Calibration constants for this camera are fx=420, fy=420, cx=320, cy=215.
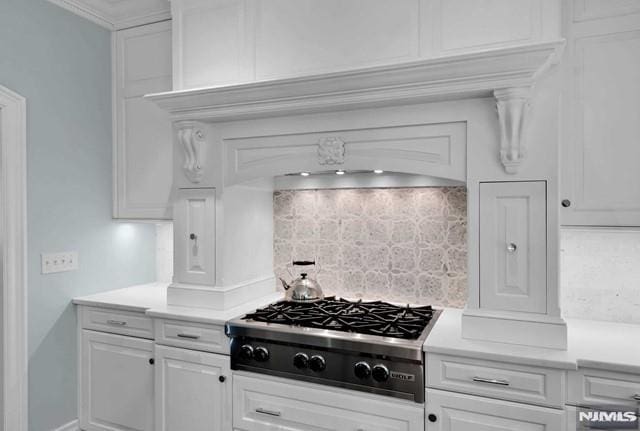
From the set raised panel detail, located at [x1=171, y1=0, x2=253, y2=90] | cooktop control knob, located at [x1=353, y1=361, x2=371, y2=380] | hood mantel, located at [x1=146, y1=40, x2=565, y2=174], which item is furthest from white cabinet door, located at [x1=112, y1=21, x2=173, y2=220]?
cooktop control knob, located at [x1=353, y1=361, x2=371, y2=380]

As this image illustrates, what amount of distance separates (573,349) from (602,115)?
3.32ft

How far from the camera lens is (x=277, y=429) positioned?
2.02 meters

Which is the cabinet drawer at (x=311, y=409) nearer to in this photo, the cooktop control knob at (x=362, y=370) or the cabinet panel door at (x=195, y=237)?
the cooktop control knob at (x=362, y=370)

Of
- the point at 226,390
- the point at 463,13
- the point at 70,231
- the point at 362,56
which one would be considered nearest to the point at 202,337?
the point at 226,390

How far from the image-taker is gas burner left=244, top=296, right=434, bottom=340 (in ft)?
6.34

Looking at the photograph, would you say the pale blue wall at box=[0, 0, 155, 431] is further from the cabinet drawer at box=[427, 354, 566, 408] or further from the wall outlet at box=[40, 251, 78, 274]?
the cabinet drawer at box=[427, 354, 566, 408]

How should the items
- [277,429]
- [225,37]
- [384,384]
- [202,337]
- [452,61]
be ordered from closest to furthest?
[452,61] < [384,384] < [277,429] < [202,337] < [225,37]

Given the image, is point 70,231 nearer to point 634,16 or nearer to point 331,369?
point 331,369

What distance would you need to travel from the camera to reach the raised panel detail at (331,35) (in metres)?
2.00

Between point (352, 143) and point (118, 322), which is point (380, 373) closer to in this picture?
point (352, 143)

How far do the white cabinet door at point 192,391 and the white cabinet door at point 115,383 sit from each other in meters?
0.16

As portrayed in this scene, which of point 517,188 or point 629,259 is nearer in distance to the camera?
point 517,188

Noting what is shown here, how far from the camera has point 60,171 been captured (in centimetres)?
259

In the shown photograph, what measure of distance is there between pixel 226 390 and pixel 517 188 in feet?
5.55
